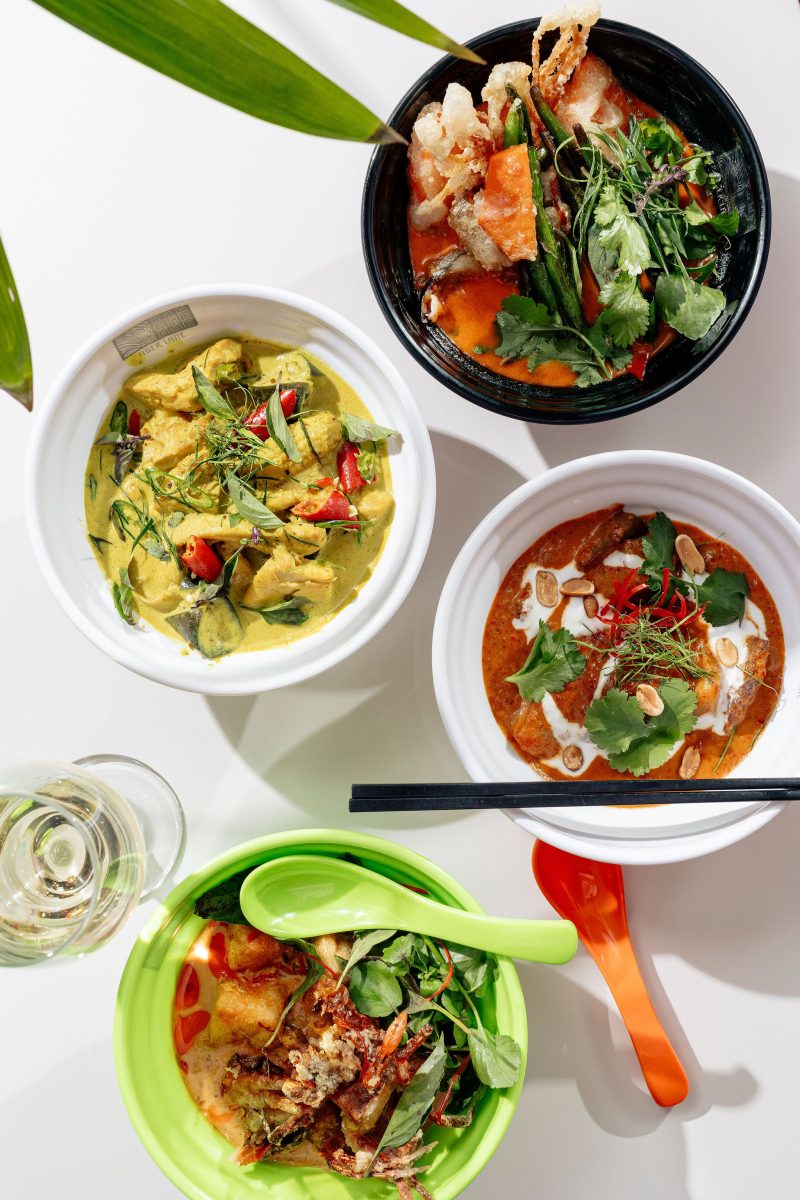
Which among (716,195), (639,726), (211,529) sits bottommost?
(639,726)

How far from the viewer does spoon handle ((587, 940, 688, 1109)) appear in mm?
1753

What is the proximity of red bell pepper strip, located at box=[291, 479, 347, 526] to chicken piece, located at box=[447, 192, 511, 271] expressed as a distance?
457mm

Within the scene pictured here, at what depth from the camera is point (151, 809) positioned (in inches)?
72.8

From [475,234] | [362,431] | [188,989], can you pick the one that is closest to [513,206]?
[475,234]

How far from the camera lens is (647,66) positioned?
158 cm

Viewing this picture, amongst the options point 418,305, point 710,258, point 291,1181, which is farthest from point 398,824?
point 710,258

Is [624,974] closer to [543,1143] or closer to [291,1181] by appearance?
[543,1143]

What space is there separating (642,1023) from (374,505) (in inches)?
41.0

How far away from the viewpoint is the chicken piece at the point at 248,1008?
1.64m


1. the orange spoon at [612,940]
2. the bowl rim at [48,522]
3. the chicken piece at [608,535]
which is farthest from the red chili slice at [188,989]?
the chicken piece at [608,535]

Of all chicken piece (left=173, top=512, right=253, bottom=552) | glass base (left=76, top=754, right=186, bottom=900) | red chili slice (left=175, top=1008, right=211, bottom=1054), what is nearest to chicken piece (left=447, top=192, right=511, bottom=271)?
chicken piece (left=173, top=512, right=253, bottom=552)

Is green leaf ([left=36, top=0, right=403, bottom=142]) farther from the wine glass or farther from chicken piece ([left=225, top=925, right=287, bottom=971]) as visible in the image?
chicken piece ([left=225, top=925, right=287, bottom=971])

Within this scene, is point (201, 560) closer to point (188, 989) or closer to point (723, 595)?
point (188, 989)

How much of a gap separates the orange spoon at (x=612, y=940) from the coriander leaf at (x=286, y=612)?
595 millimetres
